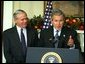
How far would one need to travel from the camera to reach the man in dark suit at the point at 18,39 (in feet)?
11.9

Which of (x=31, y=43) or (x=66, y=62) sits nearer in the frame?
(x=66, y=62)

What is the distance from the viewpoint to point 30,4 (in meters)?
5.87

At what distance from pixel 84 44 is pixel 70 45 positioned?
2.33 meters

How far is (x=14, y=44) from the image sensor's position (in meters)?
3.72

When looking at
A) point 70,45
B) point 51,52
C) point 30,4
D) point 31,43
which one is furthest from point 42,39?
point 30,4

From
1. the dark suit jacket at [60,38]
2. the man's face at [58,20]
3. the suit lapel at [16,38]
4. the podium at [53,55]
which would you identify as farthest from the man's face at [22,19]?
the podium at [53,55]

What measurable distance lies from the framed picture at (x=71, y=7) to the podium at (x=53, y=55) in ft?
10.4

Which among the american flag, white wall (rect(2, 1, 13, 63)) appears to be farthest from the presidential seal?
white wall (rect(2, 1, 13, 63))

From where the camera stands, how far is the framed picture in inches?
231

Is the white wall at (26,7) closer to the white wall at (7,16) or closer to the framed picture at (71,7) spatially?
the white wall at (7,16)

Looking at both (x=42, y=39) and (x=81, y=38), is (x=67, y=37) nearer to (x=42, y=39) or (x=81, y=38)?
(x=42, y=39)

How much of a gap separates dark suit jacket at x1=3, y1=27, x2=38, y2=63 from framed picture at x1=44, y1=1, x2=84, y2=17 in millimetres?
2134

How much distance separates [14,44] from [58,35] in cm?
59

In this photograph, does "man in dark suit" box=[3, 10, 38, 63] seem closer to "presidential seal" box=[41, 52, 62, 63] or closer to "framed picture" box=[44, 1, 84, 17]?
"presidential seal" box=[41, 52, 62, 63]
